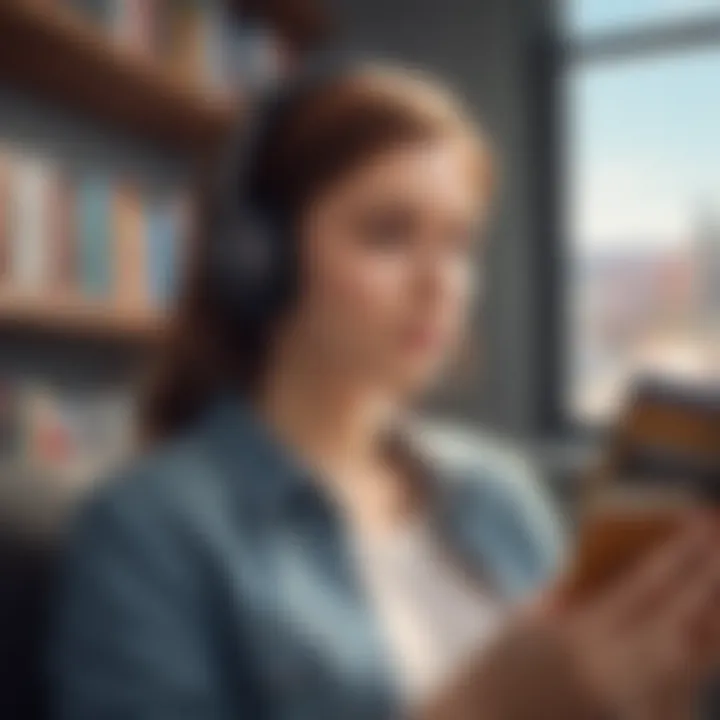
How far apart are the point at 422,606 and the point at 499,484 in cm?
8

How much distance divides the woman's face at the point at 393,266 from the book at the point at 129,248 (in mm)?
92

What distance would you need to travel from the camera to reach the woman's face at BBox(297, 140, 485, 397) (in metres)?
0.46

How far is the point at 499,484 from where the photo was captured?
0.55 meters

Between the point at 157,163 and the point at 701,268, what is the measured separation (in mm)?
267

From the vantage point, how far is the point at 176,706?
1.47 feet

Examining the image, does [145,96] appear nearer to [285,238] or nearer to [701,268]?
[285,238]

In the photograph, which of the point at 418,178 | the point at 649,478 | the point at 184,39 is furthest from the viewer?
the point at 184,39

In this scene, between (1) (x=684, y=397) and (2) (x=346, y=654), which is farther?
(2) (x=346, y=654)

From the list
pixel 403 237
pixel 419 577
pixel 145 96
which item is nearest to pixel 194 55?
pixel 145 96

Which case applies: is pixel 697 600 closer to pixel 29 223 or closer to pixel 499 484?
pixel 499 484

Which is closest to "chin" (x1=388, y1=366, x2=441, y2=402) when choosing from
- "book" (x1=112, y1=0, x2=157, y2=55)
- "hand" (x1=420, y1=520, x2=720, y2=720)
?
"hand" (x1=420, y1=520, x2=720, y2=720)

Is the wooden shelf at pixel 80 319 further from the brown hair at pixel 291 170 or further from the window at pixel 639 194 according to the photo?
the window at pixel 639 194

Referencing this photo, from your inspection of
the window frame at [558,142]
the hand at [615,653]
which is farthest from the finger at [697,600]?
the window frame at [558,142]

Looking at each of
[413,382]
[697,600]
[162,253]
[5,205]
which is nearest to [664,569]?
[697,600]
